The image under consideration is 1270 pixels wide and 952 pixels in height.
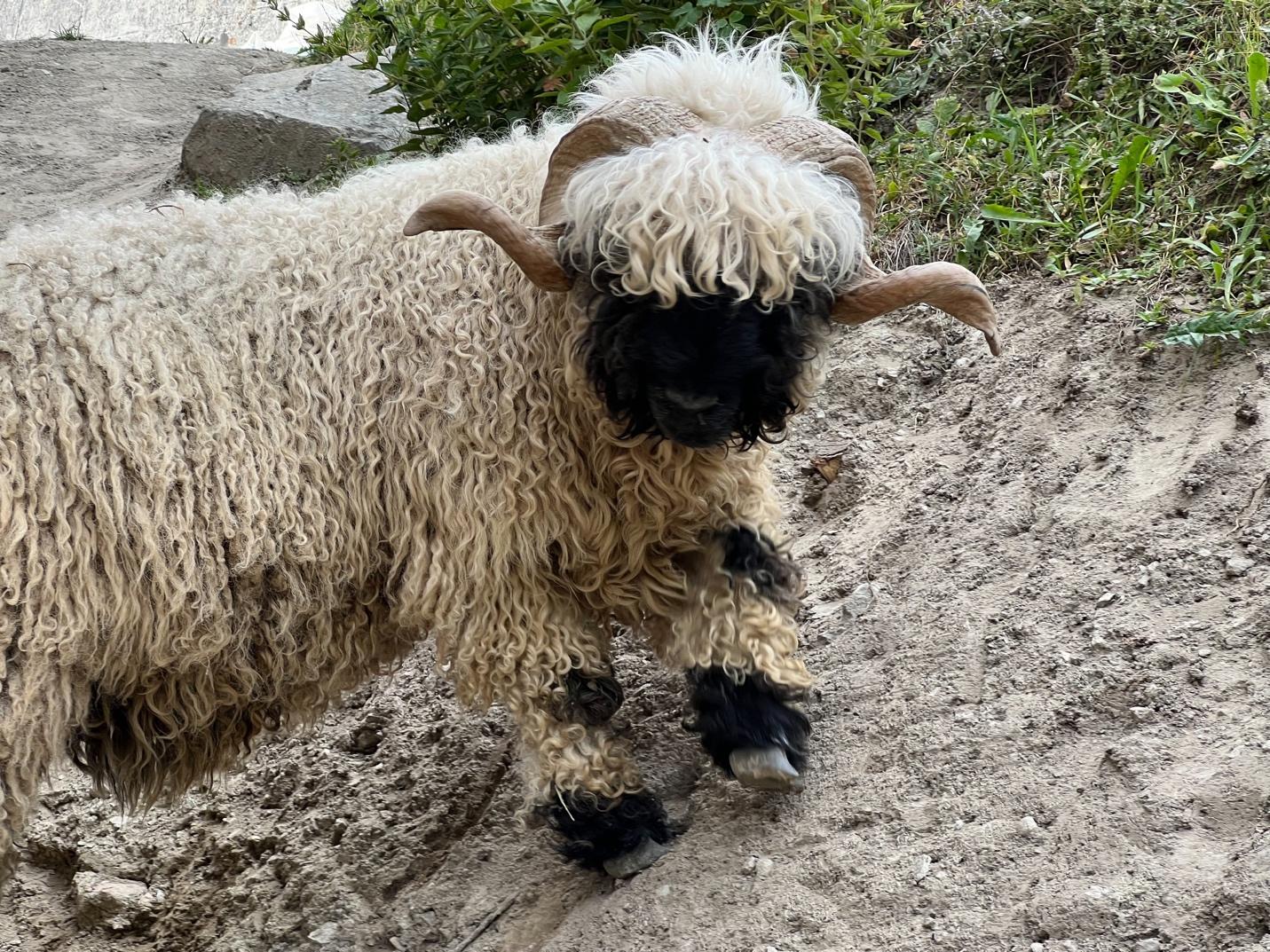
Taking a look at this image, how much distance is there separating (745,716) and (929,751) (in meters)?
0.48

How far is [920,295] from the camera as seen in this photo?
3547 millimetres

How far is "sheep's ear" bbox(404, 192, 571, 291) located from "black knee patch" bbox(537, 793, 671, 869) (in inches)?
53.1

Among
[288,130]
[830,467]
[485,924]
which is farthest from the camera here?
[288,130]

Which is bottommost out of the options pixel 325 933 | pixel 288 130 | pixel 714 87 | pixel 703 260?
pixel 325 933

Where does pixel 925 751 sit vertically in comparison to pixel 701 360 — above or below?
below

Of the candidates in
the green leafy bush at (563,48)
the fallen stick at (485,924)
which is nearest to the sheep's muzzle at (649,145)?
the fallen stick at (485,924)

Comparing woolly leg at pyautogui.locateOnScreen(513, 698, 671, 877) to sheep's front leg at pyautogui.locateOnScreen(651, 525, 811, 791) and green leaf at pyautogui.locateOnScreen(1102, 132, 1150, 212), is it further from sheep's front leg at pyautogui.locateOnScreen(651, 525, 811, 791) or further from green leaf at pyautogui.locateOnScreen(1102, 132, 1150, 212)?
green leaf at pyautogui.locateOnScreen(1102, 132, 1150, 212)

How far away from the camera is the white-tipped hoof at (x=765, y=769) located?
3.72 meters

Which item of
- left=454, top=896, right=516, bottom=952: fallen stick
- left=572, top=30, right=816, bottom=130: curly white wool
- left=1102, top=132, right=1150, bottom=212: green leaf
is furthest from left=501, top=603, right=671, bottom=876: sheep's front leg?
left=1102, top=132, right=1150, bottom=212: green leaf

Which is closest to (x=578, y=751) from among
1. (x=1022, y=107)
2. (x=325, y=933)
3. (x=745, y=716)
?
(x=745, y=716)

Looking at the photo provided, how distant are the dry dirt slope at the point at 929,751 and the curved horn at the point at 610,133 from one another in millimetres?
1559

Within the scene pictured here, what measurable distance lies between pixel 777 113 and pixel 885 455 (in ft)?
4.95

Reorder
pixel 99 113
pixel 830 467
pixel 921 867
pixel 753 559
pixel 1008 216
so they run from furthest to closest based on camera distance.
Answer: pixel 99 113, pixel 1008 216, pixel 830 467, pixel 753 559, pixel 921 867

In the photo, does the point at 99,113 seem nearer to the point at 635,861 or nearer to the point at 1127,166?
the point at 1127,166
